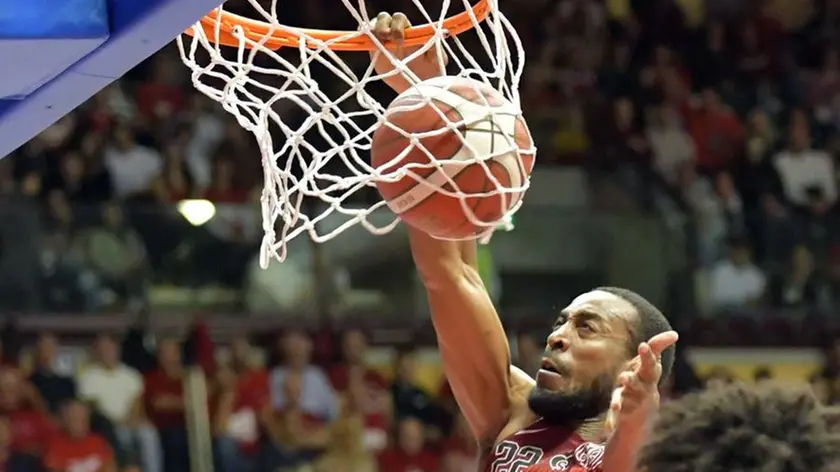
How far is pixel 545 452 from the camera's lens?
2898mm

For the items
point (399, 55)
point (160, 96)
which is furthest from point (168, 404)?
point (399, 55)

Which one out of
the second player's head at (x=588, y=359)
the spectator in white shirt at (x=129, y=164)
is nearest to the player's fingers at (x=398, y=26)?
the second player's head at (x=588, y=359)

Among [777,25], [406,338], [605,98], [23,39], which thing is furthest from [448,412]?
[23,39]

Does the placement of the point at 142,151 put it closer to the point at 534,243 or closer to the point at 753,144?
the point at 534,243

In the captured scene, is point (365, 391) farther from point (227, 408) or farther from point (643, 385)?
point (643, 385)

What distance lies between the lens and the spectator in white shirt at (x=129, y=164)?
278 inches

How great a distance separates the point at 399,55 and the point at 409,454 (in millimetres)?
3892

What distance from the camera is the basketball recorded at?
2744 millimetres

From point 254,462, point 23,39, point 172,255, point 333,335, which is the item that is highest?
point 23,39

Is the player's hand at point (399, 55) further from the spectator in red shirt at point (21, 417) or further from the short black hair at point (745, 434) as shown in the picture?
the spectator in red shirt at point (21, 417)

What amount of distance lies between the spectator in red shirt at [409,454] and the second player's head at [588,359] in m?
3.75

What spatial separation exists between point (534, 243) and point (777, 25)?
3.37 metres

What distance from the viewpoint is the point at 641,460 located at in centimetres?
152

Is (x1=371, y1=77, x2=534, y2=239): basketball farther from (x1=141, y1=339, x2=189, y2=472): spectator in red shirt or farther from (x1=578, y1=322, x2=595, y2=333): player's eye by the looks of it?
(x1=141, y1=339, x2=189, y2=472): spectator in red shirt
